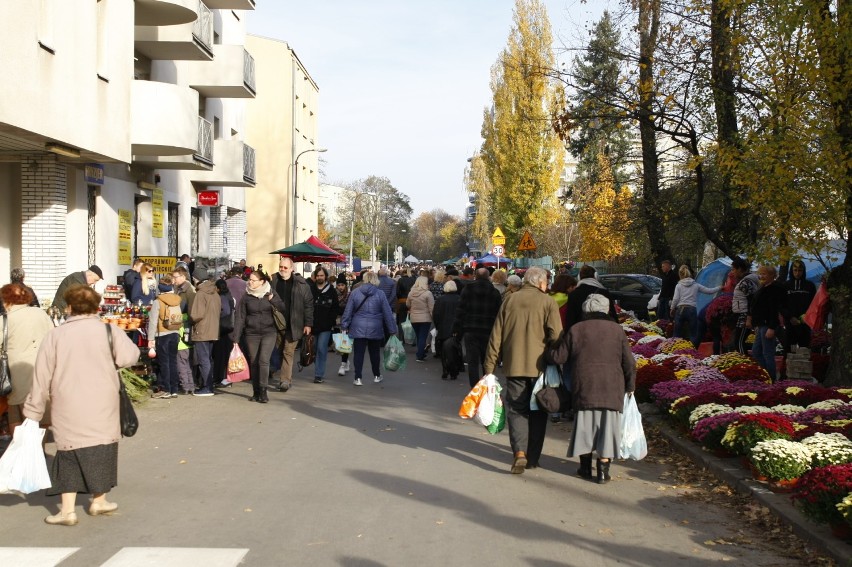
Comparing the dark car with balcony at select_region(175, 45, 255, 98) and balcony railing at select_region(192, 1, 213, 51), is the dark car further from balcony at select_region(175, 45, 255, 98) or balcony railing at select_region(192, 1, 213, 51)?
balcony railing at select_region(192, 1, 213, 51)

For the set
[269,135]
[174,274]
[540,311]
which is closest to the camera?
[540,311]

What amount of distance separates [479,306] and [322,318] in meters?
3.46

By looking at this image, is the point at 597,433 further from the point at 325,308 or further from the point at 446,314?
the point at 446,314

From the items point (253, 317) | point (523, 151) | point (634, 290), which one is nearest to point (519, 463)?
point (253, 317)

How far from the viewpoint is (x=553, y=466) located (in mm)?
9508

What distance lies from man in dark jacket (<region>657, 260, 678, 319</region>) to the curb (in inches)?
456

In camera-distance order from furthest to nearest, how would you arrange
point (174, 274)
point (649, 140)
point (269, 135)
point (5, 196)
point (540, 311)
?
1. point (269, 135)
2. point (649, 140)
3. point (5, 196)
4. point (174, 274)
5. point (540, 311)

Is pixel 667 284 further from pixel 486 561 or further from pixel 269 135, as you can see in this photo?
pixel 269 135

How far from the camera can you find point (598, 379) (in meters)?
8.54

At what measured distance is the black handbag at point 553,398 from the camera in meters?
8.82

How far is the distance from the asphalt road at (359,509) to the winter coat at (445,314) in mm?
6470

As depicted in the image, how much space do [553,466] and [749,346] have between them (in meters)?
8.45

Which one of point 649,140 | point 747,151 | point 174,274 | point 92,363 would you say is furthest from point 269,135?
point 92,363

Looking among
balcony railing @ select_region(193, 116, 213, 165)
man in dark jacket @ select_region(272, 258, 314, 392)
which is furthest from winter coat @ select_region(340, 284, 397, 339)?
balcony railing @ select_region(193, 116, 213, 165)
